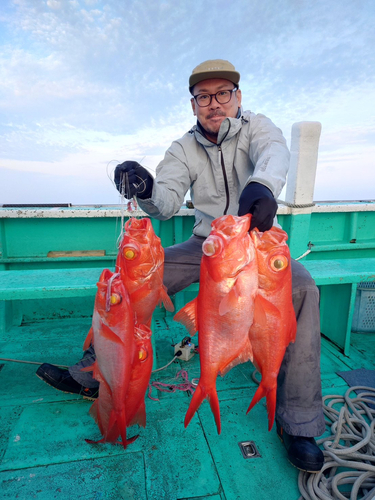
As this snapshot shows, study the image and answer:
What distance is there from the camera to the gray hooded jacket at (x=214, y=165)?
2.91 meters

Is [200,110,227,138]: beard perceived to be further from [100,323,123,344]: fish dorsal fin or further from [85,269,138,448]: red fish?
[100,323,123,344]: fish dorsal fin

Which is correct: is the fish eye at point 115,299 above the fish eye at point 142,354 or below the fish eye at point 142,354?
above

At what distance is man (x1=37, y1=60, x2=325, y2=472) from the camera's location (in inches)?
85.6

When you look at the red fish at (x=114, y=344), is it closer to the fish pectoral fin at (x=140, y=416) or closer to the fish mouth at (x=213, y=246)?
the fish pectoral fin at (x=140, y=416)

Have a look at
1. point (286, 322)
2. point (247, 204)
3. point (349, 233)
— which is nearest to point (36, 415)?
point (286, 322)

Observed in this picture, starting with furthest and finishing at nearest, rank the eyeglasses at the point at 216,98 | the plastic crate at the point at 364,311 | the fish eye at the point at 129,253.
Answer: the plastic crate at the point at 364,311, the eyeglasses at the point at 216,98, the fish eye at the point at 129,253

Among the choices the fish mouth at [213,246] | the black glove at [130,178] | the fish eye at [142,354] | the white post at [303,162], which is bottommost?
the fish eye at [142,354]

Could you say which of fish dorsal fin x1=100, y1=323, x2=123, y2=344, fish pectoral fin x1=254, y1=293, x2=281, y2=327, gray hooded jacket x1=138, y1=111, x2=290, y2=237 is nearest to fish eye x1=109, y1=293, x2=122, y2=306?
fish dorsal fin x1=100, y1=323, x2=123, y2=344

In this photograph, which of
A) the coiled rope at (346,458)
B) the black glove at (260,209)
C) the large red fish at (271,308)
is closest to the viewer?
the large red fish at (271,308)

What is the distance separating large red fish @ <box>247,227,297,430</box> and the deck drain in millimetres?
741

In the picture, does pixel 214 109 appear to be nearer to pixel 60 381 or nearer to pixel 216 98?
pixel 216 98

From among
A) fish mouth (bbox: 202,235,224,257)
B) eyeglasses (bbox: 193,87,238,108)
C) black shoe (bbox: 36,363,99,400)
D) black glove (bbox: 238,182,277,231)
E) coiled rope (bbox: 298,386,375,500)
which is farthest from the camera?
eyeglasses (bbox: 193,87,238,108)

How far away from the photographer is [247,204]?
1.77m

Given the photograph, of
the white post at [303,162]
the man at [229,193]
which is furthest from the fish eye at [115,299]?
the white post at [303,162]
